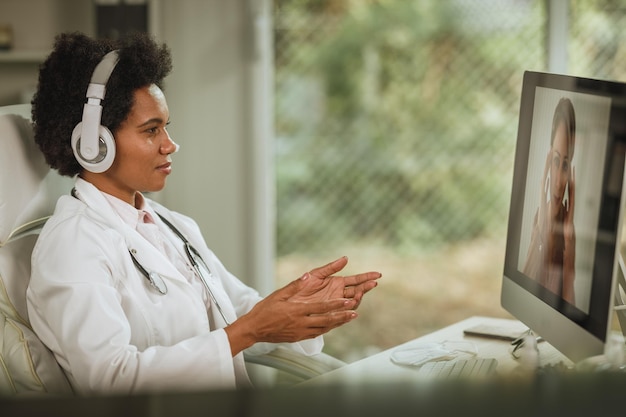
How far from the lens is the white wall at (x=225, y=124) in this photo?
294 cm

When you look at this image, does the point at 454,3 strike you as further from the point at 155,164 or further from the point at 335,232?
the point at 155,164

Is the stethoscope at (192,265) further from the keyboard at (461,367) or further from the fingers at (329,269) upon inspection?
the keyboard at (461,367)

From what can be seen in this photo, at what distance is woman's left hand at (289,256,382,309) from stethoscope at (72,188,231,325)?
8.4 inches

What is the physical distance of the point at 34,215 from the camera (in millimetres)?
1302

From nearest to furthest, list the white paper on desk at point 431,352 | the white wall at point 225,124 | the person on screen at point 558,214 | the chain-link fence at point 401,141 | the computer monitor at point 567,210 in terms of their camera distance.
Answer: the computer monitor at point 567,210
the person on screen at point 558,214
the white paper on desk at point 431,352
the white wall at point 225,124
the chain-link fence at point 401,141

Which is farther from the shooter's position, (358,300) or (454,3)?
(454,3)

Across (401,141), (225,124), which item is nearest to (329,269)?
(225,124)

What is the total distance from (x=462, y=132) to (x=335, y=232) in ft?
2.64

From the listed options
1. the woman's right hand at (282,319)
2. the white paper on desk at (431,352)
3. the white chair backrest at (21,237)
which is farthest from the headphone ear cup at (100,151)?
the white paper on desk at (431,352)

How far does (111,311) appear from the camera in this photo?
3.49ft

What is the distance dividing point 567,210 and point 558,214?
0.12ft

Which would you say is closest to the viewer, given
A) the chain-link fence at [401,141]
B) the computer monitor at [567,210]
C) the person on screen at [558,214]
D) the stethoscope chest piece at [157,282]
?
the computer monitor at [567,210]

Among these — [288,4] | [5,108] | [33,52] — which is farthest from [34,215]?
[288,4]

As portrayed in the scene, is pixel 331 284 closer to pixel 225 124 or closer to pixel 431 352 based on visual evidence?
pixel 431 352
